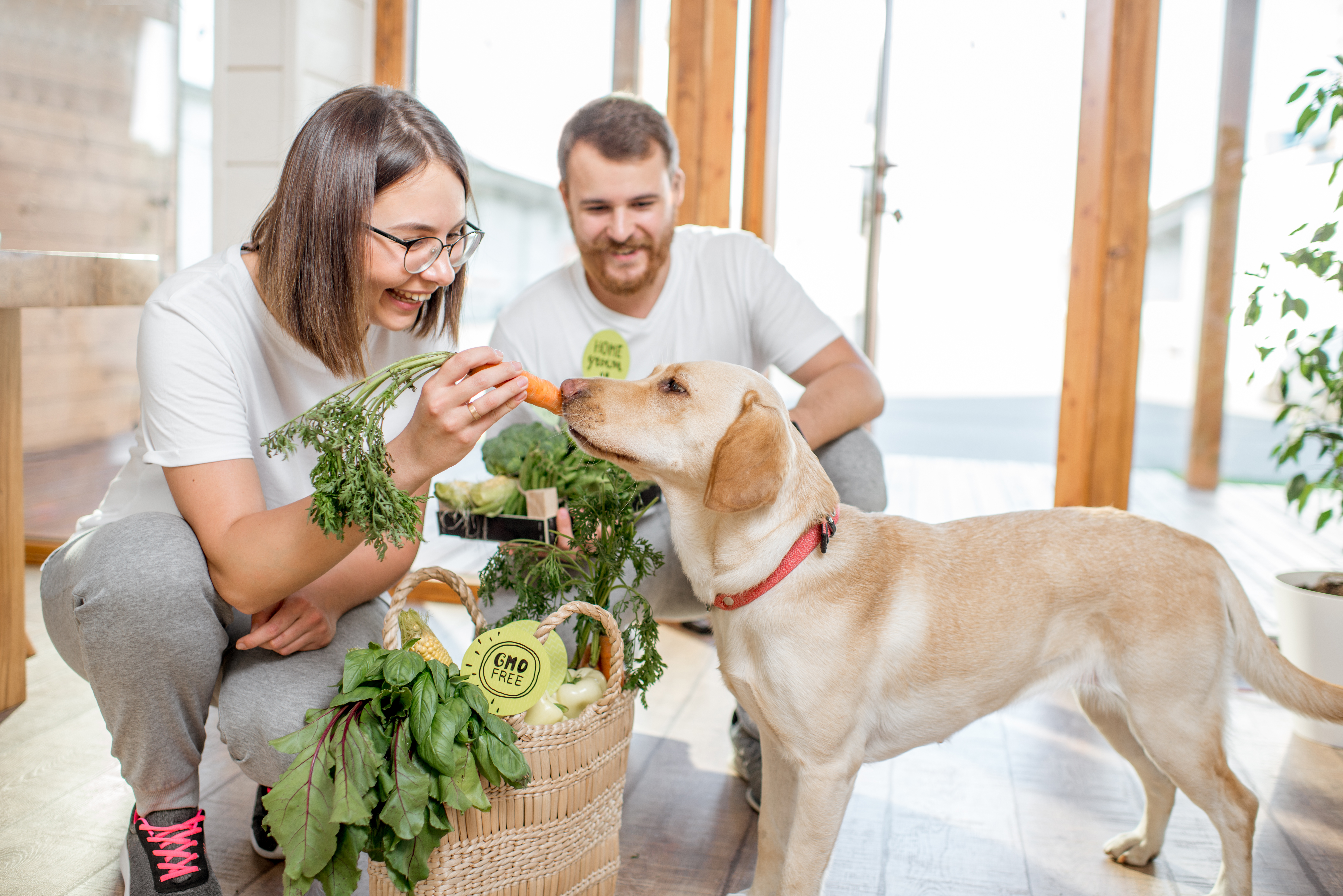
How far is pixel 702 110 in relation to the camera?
3.81 m

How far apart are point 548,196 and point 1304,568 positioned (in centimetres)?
331

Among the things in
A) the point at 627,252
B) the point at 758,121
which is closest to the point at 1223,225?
the point at 758,121

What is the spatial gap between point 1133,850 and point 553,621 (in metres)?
1.48

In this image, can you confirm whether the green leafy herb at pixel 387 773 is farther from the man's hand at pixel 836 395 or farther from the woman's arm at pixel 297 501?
the man's hand at pixel 836 395

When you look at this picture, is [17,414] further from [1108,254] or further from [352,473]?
[1108,254]

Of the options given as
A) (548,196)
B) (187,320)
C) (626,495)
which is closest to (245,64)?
(548,196)

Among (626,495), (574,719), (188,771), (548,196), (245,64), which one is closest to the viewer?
(574,719)

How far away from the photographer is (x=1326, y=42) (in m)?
3.40

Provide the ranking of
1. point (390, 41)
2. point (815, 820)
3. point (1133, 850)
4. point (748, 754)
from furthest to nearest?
point (390, 41) → point (748, 754) → point (1133, 850) → point (815, 820)

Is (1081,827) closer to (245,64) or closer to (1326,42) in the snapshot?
(1326,42)

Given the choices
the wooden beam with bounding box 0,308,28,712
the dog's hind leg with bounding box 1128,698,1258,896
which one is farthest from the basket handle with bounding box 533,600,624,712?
the wooden beam with bounding box 0,308,28,712

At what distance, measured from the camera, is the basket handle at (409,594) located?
5.72 ft

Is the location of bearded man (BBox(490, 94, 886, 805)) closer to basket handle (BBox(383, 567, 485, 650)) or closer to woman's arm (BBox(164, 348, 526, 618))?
basket handle (BBox(383, 567, 485, 650))

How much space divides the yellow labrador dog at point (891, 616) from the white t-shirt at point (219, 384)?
1.99 feet
